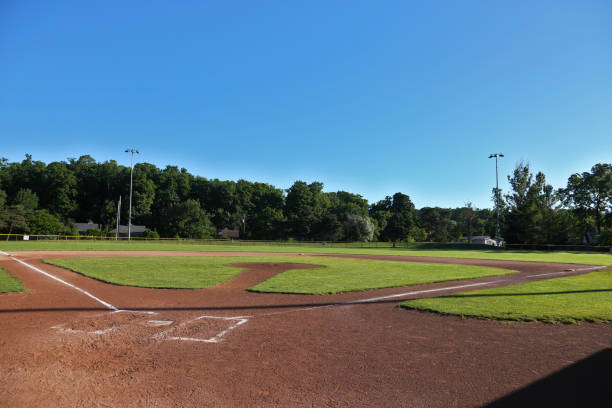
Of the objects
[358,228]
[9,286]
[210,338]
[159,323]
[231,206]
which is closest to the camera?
[210,338]

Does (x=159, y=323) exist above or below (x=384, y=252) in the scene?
above

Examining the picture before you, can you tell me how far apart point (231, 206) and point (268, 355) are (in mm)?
96155

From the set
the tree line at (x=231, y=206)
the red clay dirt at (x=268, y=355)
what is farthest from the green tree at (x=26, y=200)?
the red clay dirt at (x=268, y=355)

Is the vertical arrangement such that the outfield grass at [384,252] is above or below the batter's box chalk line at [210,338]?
below

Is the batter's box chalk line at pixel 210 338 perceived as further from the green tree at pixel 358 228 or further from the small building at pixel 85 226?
the small building at pixel 85 226

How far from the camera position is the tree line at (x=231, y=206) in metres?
60.8

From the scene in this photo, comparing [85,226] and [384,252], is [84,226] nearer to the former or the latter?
[85,226]

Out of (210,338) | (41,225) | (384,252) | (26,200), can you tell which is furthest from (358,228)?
(210,338)

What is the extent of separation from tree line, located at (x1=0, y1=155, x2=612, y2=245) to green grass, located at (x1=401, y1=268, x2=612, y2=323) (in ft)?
170

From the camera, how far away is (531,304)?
7816 mm

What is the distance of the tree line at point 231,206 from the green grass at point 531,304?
5195 centimetres

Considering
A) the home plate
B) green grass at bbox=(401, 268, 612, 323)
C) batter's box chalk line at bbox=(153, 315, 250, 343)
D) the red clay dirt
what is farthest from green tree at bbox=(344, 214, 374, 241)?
the home plate

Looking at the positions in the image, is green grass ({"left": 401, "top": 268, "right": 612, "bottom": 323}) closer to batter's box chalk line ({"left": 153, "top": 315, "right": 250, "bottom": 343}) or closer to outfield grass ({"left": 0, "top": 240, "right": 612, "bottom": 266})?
batter's box chalk line ({"left": 153, "top": 315, "right": 250, "bottom": 343})

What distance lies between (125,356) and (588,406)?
17.1ft
